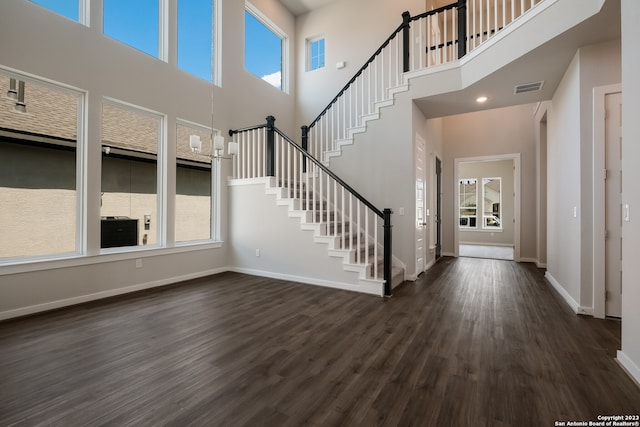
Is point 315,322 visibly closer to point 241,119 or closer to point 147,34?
point 241,119

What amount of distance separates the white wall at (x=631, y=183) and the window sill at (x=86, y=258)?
5.23 metres

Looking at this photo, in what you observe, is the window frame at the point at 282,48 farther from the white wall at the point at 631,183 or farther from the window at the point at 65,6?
the white wall at the point at 631,183

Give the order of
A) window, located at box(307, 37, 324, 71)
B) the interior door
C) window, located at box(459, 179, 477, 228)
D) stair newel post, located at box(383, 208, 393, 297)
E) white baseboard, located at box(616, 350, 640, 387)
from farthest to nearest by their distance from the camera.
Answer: window, located at box(459, 179, 477, 228), window, located at box(307, 37, 324, 71), the interior door, stair newel post, located at box(383, 208, 393, 297), white baseboard, located at box(616, 350, 640, 387)

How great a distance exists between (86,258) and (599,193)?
19.9 ft

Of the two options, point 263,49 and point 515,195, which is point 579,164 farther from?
point 263,49

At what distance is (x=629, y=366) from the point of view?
2057 mm

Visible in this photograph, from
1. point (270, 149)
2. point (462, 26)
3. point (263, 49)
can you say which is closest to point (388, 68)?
point (462, 26)

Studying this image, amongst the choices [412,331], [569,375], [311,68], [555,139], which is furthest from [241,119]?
[569,375]

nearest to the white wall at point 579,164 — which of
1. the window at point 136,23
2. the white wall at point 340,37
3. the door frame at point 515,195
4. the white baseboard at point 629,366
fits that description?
the white baseboard at point 629,366

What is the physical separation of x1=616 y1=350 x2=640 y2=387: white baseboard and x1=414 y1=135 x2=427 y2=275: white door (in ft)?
9.51

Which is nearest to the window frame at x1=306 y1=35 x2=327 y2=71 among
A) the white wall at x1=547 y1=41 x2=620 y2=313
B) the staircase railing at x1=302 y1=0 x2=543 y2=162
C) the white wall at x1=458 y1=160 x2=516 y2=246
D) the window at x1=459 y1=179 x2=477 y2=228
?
the staircase railing at x1=302 y1=0 x2=543 y2=162

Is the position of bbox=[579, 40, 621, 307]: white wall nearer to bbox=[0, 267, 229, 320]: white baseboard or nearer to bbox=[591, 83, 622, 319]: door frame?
bbox=[591, 83, 622, 319]: door frame

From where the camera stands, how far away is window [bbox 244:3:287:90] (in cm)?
626

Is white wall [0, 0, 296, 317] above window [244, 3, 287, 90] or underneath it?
underneath
